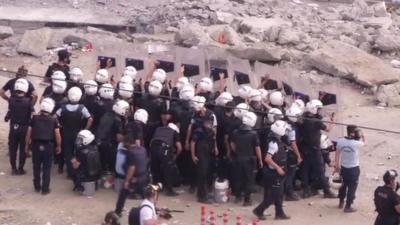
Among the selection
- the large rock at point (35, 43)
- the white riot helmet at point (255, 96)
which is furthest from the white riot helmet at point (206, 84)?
the large rock at point (35, 43)

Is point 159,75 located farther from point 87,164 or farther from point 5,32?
point 5,32

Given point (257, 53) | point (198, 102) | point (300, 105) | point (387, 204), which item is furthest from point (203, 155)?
point (257, 53)

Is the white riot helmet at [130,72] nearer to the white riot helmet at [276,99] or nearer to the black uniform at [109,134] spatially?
the black uniform at [109,134]

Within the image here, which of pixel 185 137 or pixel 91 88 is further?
pixel 91 88

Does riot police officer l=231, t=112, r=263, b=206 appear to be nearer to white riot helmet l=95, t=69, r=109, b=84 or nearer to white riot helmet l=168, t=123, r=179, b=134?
white riot helmet l=168, t=123, r=179, b=134

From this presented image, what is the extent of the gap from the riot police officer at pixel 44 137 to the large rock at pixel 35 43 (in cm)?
772

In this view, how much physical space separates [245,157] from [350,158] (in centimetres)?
150

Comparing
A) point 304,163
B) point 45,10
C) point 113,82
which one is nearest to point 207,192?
point 304,163

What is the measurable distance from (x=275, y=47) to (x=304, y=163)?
824cm

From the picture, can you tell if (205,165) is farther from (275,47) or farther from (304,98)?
(275,47)

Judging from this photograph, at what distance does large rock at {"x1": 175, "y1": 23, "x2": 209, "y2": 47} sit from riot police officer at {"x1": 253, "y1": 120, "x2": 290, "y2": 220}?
27.8 ft

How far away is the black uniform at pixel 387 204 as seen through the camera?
13.0m

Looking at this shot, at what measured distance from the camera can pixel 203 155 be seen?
49.2 ft

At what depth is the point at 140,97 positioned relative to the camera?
51.6 feet
